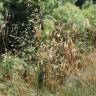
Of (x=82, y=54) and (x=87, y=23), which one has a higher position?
(x=87, y=23)

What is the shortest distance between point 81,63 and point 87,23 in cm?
67

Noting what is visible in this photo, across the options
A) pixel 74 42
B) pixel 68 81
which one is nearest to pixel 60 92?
pixel 68 81

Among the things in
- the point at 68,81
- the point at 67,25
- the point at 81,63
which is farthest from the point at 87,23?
the point at 68,81

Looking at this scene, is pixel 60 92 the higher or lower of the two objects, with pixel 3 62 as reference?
lower

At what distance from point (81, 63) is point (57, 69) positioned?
14.4 inches

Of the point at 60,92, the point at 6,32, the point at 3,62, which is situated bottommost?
the point at 60,92

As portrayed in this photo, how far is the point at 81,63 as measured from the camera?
5.07 m

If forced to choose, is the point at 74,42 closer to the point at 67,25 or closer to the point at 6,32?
the point at 67,25

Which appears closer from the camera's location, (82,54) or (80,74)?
(80,74)

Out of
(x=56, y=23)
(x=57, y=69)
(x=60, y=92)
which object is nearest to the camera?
(x=60, y=92)

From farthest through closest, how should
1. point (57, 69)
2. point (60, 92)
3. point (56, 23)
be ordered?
1. point (56, 23)
2. point (57, 69)
3. point (60, 92)

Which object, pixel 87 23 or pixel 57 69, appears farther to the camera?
pixel 87 23

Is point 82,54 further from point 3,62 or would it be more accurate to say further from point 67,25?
point 3,62

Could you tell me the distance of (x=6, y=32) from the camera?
535cm
